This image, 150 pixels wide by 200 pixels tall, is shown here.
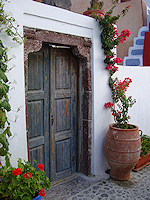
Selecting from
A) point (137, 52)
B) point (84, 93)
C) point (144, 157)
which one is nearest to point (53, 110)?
point (84, 93)

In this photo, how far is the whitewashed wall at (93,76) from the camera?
284 cm

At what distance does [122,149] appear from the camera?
3.77m

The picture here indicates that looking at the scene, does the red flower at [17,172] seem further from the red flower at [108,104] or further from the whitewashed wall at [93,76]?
the red flower at [108,104]

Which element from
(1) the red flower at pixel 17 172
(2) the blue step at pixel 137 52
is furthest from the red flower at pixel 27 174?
(2) the blue step at pixel 137 52

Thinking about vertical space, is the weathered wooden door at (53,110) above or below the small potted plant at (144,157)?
above

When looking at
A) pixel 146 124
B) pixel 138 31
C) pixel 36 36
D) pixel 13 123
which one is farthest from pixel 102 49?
pixel 138 31

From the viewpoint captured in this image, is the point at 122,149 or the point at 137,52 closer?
the point at 122,149

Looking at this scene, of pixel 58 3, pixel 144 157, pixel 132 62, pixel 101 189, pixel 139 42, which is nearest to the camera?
pixel 101 189

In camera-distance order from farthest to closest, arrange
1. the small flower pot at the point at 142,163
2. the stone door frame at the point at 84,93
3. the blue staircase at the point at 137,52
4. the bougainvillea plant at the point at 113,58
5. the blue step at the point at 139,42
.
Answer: the blue step at the point at 139,42, the blue staircase at the point at 137,52, the small flower pot at the point at 142,163, the bougainvillea plant at the point at 113,58, the stone door frame at the point at 84,93

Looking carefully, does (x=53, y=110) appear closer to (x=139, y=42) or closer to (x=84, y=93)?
(x=84, y=93)

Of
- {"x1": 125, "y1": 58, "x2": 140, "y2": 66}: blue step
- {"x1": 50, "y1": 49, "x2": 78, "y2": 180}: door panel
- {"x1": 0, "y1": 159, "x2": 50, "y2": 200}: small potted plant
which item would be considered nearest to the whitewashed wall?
{"x1": 50, "y1": 49, "x2": 78, "y2": 180}: door panel

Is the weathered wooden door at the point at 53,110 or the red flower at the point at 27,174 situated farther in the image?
the weathered wooden door at the point at 53,110

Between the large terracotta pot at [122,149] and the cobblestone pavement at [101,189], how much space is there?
10.0 inches

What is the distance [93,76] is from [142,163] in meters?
2.09
